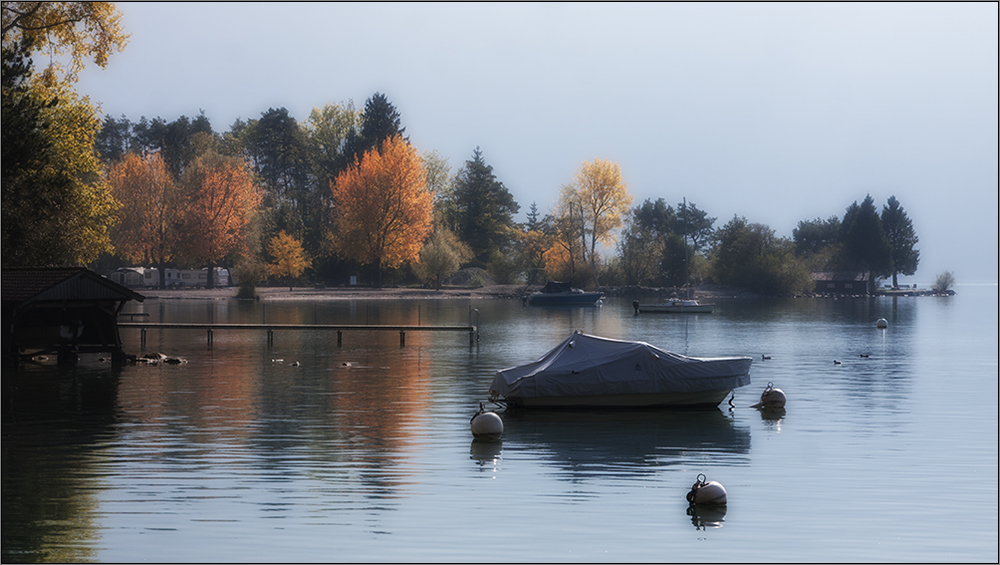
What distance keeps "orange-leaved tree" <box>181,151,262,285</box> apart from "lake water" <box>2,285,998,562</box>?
6767cm

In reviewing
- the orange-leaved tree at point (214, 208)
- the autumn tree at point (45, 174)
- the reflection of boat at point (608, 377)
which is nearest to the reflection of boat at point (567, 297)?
the orange-leaved tree at point (214, 208)

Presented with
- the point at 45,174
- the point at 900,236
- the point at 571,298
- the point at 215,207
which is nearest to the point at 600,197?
the point at 571,298

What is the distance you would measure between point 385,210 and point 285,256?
1393 centimetres

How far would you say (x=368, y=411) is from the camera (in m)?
31.0

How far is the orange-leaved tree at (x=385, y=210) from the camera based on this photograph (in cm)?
11450

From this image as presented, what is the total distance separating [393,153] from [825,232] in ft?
288

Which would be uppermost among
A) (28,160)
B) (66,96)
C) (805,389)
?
(66,96)

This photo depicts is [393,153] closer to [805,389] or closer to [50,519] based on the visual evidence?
[805,389]

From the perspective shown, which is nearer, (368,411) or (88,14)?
(368,411)

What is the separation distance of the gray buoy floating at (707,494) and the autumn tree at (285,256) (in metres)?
101

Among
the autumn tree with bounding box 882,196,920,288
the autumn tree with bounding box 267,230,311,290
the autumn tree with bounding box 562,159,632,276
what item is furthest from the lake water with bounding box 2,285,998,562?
the autumn tree with bounding box 882,196,920,288

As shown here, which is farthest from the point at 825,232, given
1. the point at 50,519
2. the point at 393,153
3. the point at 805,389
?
the point at 50,519

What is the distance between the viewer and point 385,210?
375 feet

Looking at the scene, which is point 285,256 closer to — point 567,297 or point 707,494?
point 567,297
